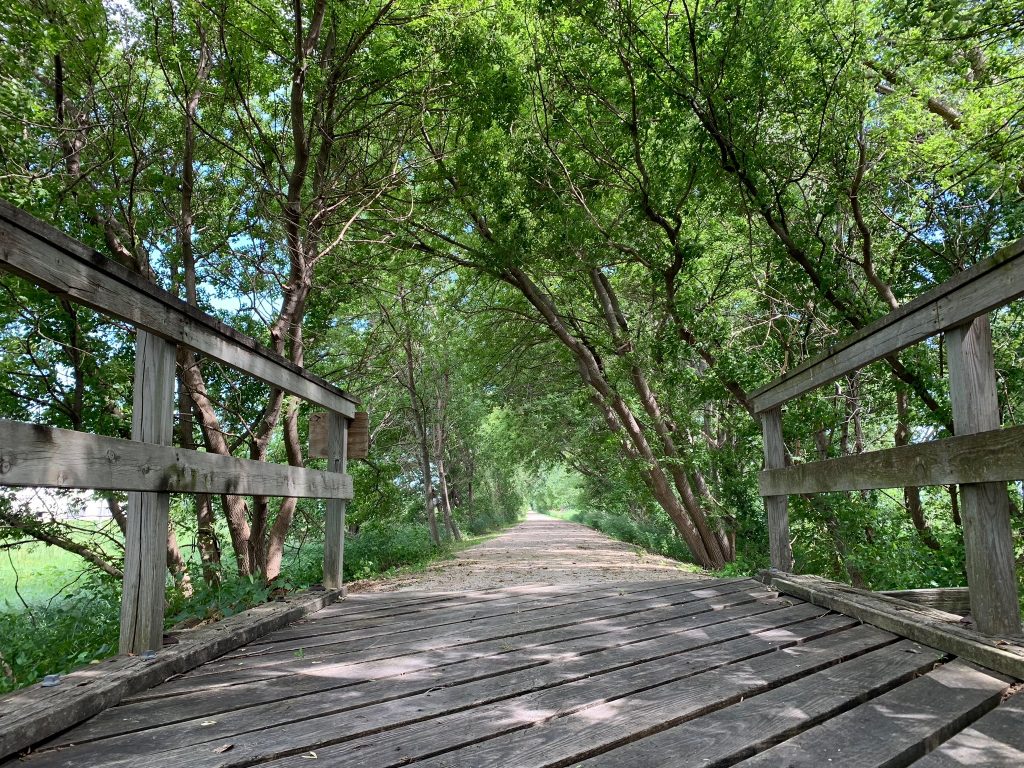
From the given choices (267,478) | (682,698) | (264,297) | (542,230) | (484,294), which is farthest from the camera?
(484,294)

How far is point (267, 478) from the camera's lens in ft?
11.2

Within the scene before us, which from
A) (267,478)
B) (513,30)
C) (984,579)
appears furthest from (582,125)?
(984,579)

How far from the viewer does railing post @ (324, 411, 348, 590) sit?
4.68 meters

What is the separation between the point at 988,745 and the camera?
5.55ft

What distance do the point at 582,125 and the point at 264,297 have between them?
4.98 meters

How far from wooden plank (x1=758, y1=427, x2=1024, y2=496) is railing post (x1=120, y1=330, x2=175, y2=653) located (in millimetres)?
3237

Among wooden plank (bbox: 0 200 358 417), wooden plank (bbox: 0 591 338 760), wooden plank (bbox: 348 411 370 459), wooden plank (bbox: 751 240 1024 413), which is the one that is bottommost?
wooden plank (bbox: 0 591 338 760)

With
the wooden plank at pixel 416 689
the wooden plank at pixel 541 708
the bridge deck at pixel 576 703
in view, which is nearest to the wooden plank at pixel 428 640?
the bridge deck at pixel 576 703

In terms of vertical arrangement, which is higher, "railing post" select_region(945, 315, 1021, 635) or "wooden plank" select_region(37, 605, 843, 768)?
"railing post" select_region(945, 315, 1021, 635)

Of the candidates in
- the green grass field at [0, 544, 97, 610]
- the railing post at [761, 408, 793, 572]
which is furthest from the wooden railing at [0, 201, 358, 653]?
the green grass field at [0, 544, 97, 610]

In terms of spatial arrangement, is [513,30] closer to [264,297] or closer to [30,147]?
[264,297]

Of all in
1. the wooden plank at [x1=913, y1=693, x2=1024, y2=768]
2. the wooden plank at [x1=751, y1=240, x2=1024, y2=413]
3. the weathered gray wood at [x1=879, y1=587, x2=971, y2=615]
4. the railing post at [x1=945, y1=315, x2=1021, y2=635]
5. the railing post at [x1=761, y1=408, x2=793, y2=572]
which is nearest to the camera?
the wooden plank at [x1=913, y1=693, x2=1024, y2=768]

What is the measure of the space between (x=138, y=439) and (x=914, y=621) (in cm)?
352

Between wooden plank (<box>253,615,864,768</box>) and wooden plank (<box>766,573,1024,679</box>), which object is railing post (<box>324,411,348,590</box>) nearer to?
wooden plank (<box>253,615,864,768</box>)
